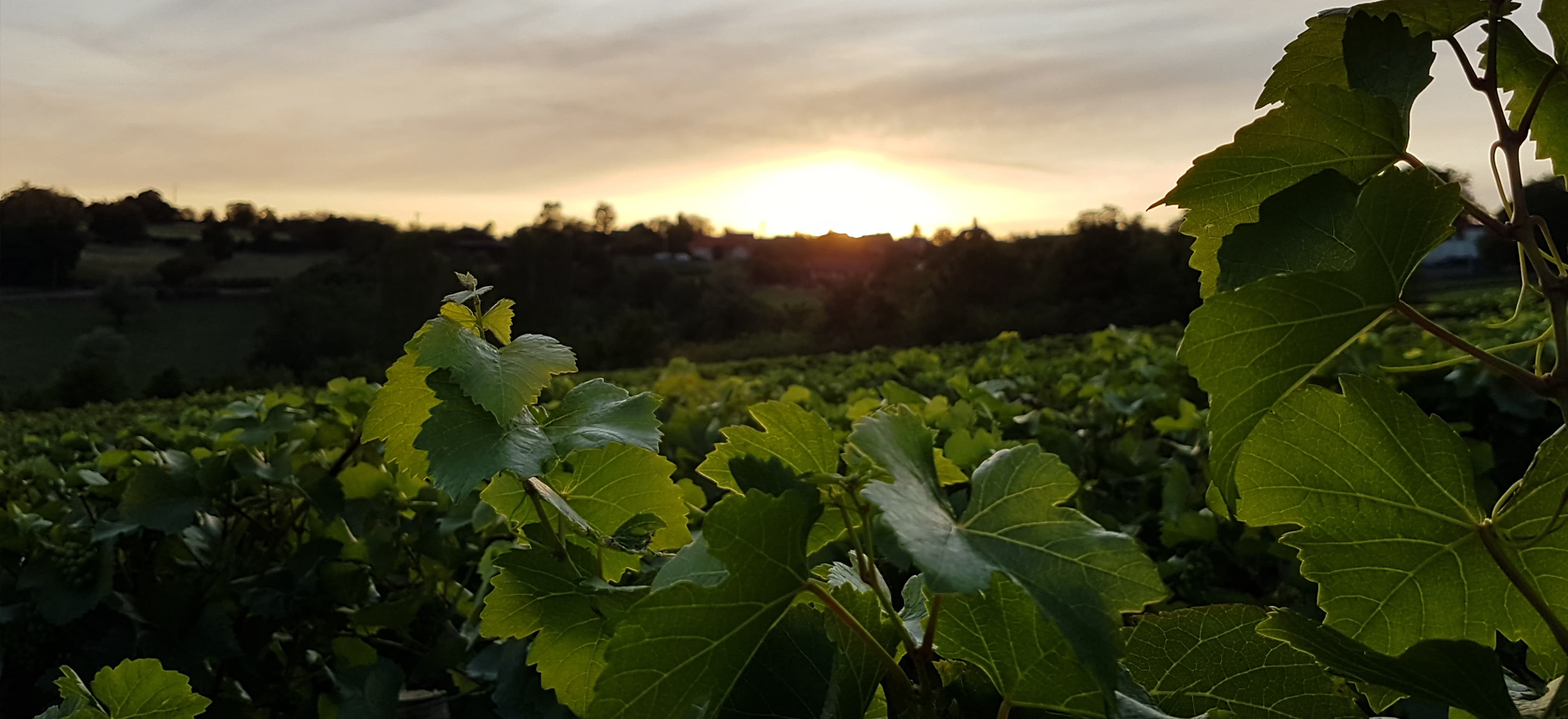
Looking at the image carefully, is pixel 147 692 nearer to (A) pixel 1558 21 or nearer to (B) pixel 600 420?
(B) pixel 600 420

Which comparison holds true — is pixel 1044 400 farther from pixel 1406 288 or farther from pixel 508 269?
pixel 508 269

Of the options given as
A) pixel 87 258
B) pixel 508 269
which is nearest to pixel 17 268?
pixel 87 258

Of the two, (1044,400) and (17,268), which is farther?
(17,268)

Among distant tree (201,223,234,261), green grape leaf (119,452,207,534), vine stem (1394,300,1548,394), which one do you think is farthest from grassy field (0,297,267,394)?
vine stem (1394,300,1548,394)

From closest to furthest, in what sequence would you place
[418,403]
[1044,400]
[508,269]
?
1. [418,403]
2. [1044,400]
3. [508,269]

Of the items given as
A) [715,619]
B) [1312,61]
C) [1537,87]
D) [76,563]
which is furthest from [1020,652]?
[76,563]

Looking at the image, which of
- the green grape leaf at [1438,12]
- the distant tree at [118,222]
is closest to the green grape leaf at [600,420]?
the green grape leaf at [1438,12]

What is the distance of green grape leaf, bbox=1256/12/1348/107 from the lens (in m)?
0.85

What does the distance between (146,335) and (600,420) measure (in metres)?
44.0

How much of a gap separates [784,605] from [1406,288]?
1.74 feet

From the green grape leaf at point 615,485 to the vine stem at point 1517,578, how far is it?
24.4 inches

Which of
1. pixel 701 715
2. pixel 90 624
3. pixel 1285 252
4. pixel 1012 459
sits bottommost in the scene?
pixel 90 624

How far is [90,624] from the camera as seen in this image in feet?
7.36

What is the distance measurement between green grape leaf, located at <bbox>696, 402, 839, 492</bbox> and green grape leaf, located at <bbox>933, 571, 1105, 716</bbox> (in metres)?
0.13
